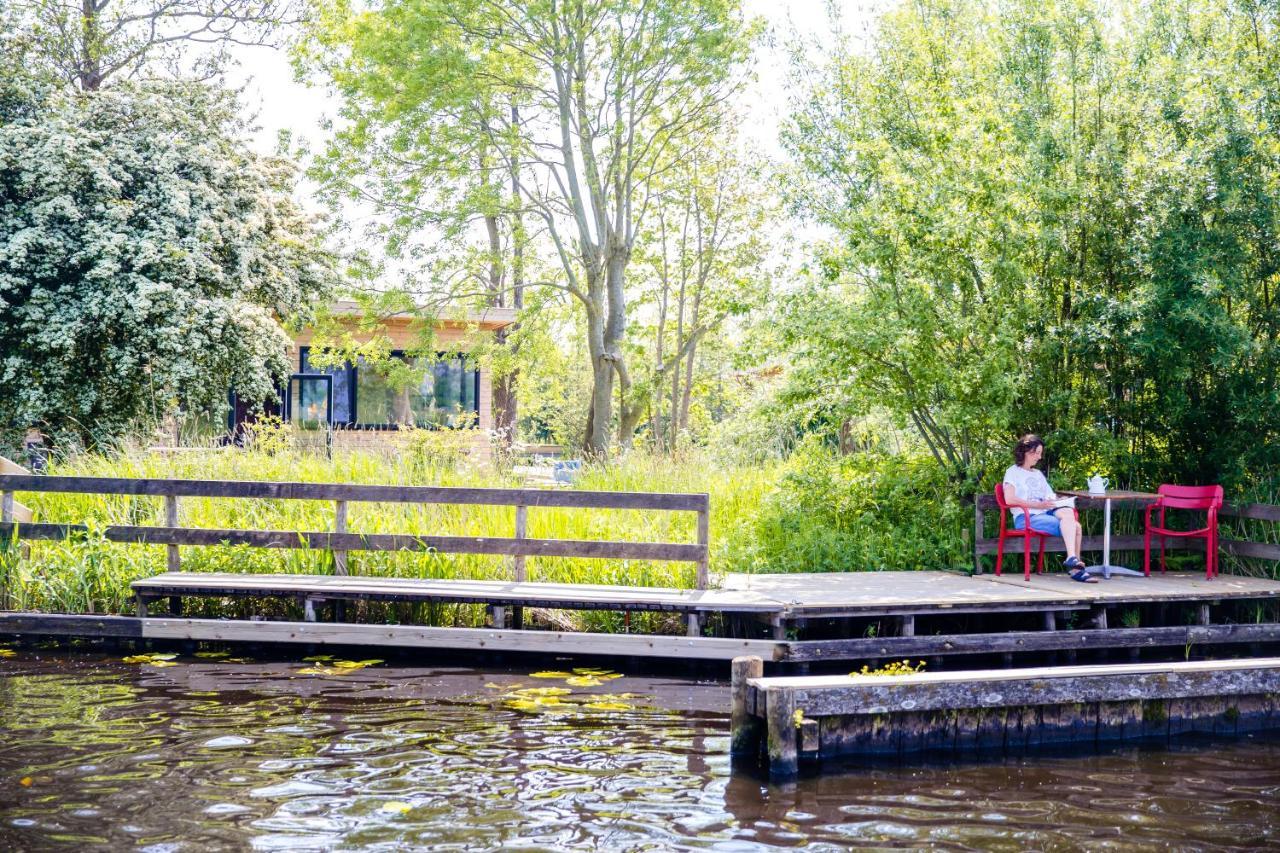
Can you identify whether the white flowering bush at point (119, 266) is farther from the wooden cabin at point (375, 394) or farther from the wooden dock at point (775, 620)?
the wooden dock at point (775, 620)

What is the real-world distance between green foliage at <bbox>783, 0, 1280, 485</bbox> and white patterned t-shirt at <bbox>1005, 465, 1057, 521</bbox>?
0.77m

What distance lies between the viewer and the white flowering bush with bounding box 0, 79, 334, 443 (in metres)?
15.9

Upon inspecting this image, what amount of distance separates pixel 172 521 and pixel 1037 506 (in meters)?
7.12

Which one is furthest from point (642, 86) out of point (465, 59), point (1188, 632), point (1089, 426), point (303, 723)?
point (303, 723)

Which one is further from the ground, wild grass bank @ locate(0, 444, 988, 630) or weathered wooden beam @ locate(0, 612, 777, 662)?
wild grass bank @ locate(0, 444, 988, 630)

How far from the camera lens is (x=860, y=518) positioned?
10.9 m

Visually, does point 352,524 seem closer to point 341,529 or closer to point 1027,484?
point 341,529

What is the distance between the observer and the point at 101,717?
6500mm

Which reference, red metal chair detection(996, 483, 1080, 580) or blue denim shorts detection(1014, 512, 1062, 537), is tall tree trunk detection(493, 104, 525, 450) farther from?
blue denim shorts detection(1014, 512, 1062, 537)

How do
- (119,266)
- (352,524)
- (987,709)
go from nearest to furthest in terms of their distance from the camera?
(987,709) < (352,524) < (119,266)

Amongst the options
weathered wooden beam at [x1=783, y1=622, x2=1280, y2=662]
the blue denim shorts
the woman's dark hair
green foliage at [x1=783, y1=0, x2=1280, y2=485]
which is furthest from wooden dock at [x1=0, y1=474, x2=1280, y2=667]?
green foliage at [x1=783, y1=0, x2=1280, y2=485]

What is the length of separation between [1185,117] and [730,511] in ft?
18.8

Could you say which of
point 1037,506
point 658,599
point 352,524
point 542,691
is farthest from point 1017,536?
point 352,524

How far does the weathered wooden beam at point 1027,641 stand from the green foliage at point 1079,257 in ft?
7.04
